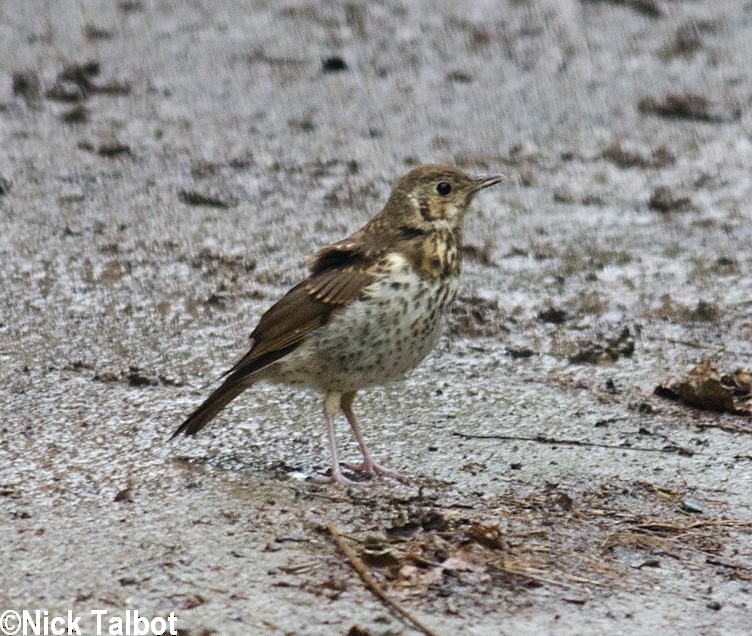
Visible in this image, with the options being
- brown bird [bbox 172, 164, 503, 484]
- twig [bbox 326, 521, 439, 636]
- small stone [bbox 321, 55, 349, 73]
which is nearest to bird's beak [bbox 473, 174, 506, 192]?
brown bird [bbox 172, 164, 503, 484]

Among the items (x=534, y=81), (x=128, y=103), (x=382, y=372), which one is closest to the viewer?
(x=382, y=372)

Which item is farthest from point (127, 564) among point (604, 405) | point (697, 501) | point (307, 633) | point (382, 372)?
point (604, 405)

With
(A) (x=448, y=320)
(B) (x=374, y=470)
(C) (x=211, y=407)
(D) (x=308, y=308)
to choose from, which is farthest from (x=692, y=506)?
(A) (x=448, y=320)

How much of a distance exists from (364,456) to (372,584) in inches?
49.9

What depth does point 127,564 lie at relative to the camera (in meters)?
4.58

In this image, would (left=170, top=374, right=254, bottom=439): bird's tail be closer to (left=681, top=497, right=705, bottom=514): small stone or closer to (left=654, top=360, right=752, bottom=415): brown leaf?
(left=681, top=497, right=705, bottom=514): small stone

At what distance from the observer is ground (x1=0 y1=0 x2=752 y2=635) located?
462cm

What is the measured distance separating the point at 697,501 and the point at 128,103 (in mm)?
6453

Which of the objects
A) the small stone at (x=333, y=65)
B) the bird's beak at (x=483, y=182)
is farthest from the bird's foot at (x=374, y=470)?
the small stone at (x=333, y=65)

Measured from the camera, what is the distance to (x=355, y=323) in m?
5.62

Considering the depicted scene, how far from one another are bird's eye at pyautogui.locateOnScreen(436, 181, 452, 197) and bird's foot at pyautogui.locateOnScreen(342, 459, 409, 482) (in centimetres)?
122

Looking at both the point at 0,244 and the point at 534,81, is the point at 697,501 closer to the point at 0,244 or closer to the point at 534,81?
the point at 0,244

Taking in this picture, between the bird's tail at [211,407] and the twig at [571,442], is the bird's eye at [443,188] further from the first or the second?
the bird's tail at [211,407]

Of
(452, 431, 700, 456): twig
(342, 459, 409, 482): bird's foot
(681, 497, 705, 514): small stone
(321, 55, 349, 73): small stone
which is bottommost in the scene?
(681, 497, 705, 514): small stone
